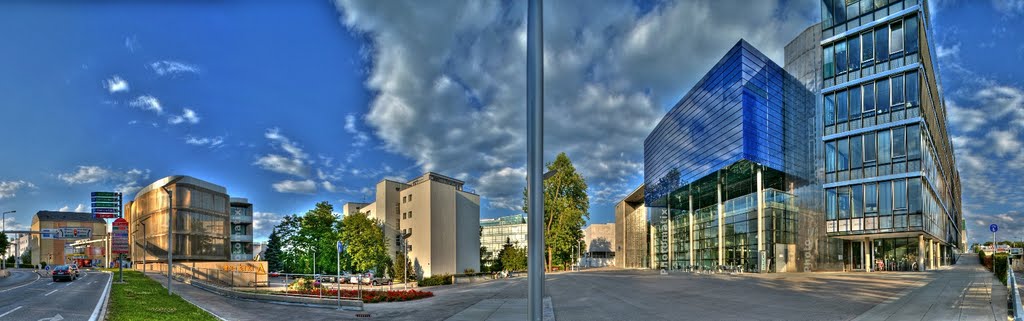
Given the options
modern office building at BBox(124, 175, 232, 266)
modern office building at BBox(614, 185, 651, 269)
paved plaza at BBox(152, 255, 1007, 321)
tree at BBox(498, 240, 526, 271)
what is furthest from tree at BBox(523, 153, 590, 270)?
modern office building at BBox(124, 175, 232, 266)

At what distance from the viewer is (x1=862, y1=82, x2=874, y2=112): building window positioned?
42.4m

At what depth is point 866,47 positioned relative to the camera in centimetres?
4300

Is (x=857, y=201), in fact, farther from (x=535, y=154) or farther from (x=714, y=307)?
(x=535, y=154)

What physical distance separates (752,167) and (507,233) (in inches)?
3003

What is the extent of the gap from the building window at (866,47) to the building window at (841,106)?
3.02 meters

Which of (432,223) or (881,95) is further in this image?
(432,223)

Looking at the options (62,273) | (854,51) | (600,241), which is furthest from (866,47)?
(600,241)

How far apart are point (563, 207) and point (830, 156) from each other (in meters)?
28.1

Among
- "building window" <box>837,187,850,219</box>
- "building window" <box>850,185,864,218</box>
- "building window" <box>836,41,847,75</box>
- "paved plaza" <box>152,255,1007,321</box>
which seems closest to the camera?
"paved plaza" <box>152,255,1007,321</box>

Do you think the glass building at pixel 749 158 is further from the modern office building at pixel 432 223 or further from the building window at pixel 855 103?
the modern office building at pixel 432 223

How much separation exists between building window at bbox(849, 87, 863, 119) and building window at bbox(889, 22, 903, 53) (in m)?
3.80

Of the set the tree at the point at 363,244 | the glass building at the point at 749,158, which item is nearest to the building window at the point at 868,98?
the glass building at the point at 749,158

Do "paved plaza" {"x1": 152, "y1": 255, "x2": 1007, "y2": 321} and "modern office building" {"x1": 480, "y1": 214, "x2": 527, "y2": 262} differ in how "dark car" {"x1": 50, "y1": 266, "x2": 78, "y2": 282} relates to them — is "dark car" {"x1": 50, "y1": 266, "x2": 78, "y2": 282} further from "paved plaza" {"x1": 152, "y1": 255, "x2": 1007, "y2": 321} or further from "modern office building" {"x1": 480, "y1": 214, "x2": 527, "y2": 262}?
"modern office building" {"x1": 480, "y1": 214, "x2": 527, "y2": 262}

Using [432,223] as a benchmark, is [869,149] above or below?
above
